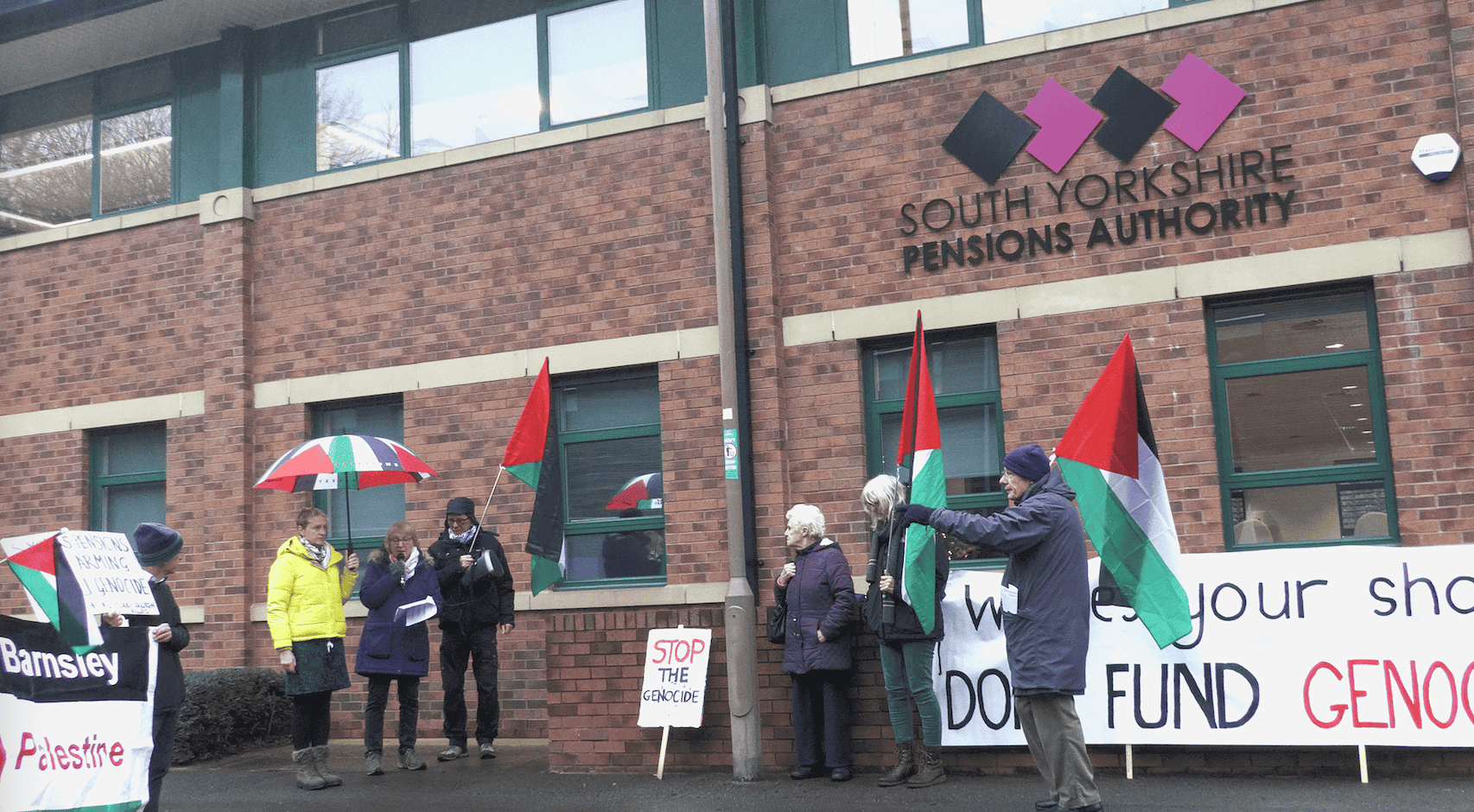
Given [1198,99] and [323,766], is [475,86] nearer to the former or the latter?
[323,766]

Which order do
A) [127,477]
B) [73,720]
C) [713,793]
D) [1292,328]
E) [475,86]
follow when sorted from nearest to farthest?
1. [73,720]
2. [713,793]
3. [1292,328]
4. [475,86]
5. [127,477]

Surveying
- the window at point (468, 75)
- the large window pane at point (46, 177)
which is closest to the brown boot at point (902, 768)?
the window at point (468, 75)

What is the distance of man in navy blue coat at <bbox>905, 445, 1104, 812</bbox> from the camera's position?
21.0 ft

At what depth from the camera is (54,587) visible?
5797mm

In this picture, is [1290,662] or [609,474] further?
[609,474]

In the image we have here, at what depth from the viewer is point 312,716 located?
29.1 feet

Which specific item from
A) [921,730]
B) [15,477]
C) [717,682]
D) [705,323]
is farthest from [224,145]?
[921,730]

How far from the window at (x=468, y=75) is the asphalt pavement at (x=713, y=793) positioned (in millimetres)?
5478

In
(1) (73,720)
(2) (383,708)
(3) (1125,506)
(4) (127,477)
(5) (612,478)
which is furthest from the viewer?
(4) (127,477)

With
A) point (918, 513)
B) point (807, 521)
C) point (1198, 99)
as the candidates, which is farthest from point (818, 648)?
point (1198, 99)

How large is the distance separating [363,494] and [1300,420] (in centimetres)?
779

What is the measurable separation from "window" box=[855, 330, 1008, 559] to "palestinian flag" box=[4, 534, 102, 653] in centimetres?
565

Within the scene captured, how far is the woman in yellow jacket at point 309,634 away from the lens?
28.2 feet

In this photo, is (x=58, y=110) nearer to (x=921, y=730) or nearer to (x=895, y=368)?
(x=895, y=368)
